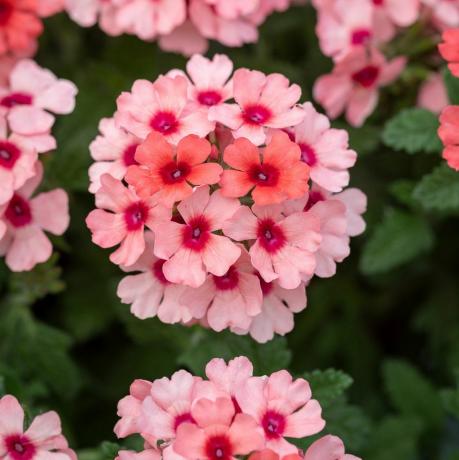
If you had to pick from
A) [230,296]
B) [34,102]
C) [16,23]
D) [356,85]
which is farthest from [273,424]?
[16,23]

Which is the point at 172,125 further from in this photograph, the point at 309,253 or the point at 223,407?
the point at 223,407

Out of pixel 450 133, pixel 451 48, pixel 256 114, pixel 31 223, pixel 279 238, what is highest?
pixel 451 48

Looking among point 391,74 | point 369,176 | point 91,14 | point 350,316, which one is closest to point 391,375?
point 350,316

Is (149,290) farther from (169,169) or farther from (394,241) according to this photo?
(394,241)

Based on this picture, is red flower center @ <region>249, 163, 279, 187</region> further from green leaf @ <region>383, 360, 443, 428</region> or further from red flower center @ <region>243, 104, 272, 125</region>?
green leaf @ <region>383, 360, 443, 428</region>

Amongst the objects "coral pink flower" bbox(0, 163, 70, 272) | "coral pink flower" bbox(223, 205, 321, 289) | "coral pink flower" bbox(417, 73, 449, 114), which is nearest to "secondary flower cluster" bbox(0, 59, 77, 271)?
"coral pink flower" bbox(0, 163, 70, 272)

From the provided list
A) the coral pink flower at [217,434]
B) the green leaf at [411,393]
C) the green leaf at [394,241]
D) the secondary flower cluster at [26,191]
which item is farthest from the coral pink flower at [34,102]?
the green leaf at [411,393]

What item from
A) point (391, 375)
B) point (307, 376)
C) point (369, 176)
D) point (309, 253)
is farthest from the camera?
point (369, 176)
